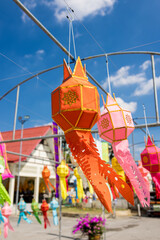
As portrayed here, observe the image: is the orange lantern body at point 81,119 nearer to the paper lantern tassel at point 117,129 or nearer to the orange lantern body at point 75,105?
the orange lantern body at point 75,105

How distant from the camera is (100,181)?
191 cm

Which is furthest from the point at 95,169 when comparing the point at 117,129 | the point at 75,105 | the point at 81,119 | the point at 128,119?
the point at 128,119

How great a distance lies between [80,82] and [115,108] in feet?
3.96

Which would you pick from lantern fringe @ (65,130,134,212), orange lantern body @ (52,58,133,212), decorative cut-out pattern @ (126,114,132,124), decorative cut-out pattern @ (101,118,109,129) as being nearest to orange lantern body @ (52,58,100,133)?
orange lantern body @ (52,58,133,212)

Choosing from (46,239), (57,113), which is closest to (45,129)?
(46,239)

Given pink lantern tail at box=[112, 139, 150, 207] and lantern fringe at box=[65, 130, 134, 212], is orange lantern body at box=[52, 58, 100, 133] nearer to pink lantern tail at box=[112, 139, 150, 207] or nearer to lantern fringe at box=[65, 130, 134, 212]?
lantern fringe at box=[65, 130, 134, 212]

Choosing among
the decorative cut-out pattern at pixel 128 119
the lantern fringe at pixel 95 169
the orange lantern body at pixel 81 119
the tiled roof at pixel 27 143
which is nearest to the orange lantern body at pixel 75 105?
the orange lantern body at pixel 81 119

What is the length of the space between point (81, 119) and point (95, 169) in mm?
544

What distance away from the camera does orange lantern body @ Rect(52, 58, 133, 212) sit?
80.0 inches

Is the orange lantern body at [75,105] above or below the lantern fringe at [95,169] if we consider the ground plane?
above

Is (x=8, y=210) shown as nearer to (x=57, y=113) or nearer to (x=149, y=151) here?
(x=149, y=151)

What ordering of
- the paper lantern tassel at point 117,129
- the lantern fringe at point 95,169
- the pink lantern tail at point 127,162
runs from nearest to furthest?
the lantern fringe at point 95,169
the pink lantern tail at point 127,162
the paper lantern tassel at point 117,129

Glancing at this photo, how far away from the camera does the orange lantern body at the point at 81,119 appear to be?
6.67ft

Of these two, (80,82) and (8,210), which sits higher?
(80,82)
